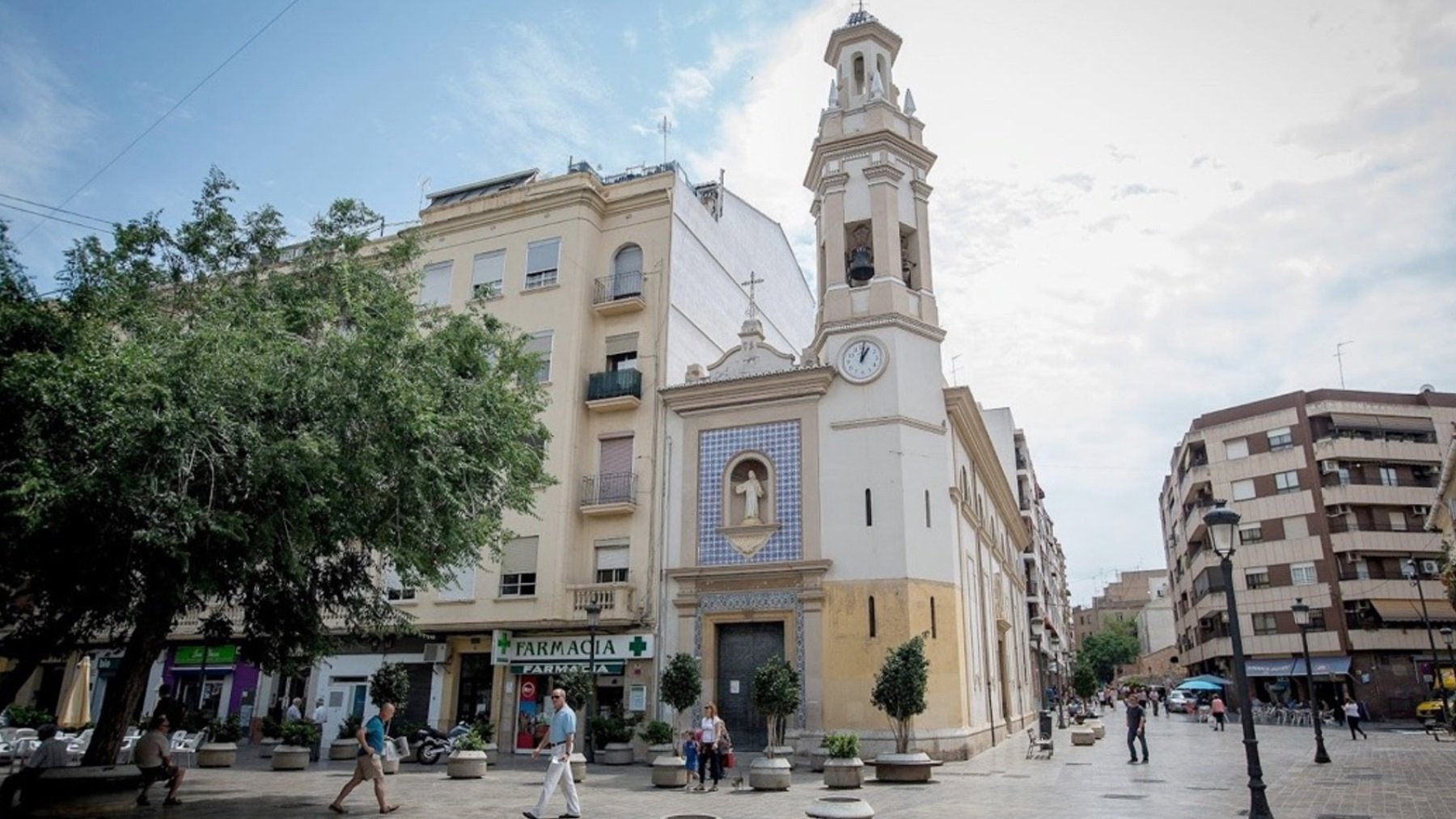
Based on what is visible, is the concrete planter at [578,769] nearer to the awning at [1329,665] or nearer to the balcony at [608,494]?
the balcony at [608,494]

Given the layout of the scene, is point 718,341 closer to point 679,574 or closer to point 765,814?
point 679,574

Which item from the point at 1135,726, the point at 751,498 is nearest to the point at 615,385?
the point at 751,498

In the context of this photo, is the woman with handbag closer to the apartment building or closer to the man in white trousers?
the man in white trousers

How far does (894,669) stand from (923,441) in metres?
6.30

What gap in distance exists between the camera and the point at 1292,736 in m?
30.4

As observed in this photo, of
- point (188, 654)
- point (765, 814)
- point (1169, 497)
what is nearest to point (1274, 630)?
point (1169, 497)

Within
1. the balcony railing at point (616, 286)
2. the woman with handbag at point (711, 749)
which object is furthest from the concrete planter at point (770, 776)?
the balcony railing at point (616, 286)

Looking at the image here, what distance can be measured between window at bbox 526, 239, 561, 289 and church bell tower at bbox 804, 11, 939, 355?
8.03 metres

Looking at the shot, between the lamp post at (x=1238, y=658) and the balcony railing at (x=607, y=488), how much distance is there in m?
15.5

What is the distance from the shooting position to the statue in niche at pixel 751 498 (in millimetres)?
23016

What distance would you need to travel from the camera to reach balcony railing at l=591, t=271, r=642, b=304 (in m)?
26.5

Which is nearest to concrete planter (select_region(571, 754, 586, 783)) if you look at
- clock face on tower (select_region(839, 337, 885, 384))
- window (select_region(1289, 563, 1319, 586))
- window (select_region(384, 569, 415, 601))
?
window (select_region(384, 569, 415, 601))

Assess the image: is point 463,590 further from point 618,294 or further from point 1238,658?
point 1238,658

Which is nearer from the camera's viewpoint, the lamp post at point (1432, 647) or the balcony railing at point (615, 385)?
the balcony railing at point (615, 385)
